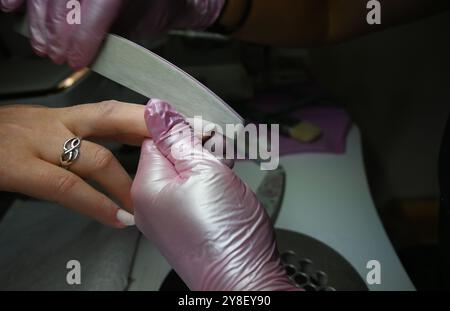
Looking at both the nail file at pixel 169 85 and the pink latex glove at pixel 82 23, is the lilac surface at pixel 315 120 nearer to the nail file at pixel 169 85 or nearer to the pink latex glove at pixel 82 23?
the pink latex glove at pixel 82 23

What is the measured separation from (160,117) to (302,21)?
2.03 ft

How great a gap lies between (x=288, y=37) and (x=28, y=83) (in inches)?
25.9

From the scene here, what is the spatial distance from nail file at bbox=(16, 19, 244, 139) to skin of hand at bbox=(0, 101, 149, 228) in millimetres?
41

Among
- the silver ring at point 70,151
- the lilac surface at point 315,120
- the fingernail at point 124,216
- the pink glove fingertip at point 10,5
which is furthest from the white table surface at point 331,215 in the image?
the pink glove fingertip at point 10,5

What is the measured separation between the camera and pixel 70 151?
586mm

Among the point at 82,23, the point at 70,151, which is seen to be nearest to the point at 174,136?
the point at 70,151

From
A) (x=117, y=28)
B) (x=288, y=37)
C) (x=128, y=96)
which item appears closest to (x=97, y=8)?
(x=117, y=28)

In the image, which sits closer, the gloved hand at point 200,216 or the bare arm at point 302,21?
the gloved hand at point 200,216

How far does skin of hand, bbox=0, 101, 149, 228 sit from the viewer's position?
574mm

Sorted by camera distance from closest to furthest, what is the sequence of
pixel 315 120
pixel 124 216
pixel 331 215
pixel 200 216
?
pixel 200 216
pixel 124 216
pixel 331 215
pixel 315 120

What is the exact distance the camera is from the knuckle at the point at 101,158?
59 centimetres

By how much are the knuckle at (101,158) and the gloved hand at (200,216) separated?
0.07 metres

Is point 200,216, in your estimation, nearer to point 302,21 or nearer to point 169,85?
point 169,85

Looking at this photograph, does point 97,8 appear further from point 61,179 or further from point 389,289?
point 389,289
